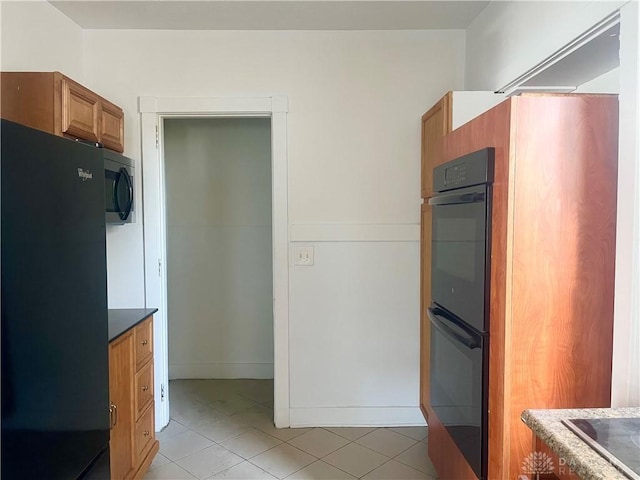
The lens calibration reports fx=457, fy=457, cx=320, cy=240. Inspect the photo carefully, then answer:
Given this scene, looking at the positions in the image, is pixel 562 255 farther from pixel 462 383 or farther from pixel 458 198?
pixel 462 383

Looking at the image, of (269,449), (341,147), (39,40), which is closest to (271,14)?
(341,147)

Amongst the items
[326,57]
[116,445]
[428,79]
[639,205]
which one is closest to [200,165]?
[326,57]

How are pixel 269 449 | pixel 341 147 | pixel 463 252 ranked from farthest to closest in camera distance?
pixel 341 147 < pixel 269 449 < pixel 463 252

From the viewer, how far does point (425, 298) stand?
8.71ft

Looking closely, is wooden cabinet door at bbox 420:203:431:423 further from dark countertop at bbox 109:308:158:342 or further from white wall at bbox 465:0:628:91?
dark countertop at bbox 109:308:158:342

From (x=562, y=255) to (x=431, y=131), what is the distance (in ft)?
4.87

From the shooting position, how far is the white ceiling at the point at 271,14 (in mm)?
2520

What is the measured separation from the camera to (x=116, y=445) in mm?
1992

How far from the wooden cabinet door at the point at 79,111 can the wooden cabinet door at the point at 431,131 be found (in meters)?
1.78

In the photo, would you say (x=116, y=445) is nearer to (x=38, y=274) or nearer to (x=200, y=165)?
(x=38, y=274)

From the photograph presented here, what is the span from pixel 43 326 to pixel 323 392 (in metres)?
2.23

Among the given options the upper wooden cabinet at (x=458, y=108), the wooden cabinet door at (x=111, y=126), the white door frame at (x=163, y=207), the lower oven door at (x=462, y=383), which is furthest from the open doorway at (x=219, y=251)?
the lower oven door at (x=462, y=383)

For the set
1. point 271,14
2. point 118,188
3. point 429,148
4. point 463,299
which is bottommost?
point 463,299

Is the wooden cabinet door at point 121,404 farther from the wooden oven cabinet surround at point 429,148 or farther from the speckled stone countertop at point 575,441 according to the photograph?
the speckled stone countertop at point 575,441
